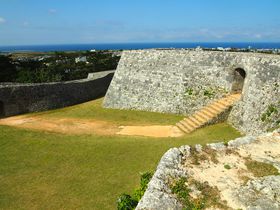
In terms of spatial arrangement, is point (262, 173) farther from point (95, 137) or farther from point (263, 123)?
point (95, 137)

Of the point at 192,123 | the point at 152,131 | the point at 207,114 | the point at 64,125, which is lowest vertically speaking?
the point at 64,125

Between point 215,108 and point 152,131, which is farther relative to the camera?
point 215,108

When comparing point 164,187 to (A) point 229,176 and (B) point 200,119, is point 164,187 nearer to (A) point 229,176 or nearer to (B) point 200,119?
(A) point 229,176

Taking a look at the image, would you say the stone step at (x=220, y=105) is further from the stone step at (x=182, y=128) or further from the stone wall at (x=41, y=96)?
the stone wall at (x=41, y=96)

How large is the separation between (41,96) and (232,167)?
17.7 m

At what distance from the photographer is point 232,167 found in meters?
8.26

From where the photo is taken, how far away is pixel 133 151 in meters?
13.9

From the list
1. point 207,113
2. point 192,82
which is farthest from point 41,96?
point 207,113

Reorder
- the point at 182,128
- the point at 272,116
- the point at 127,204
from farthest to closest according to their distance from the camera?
the point at 182,128 < the point at 272,116 < the point at 127,204

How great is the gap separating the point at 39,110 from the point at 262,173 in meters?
18.3

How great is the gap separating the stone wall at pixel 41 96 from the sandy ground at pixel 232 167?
1675cm

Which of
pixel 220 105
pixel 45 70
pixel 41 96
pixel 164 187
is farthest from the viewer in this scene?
pixel 45 70

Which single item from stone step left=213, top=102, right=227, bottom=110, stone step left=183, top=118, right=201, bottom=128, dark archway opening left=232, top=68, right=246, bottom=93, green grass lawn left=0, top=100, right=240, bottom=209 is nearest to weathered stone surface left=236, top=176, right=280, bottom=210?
green grass lawn left=0, top=100, right=240, bottom=209

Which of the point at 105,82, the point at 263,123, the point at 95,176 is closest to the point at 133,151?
the point at 95,176
